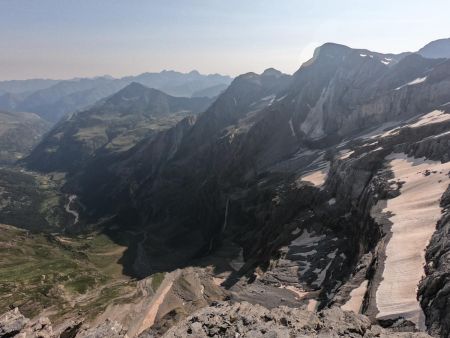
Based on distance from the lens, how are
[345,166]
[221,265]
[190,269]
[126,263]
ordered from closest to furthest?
[190,269]
[345,166]
[221,265]
[126,263]

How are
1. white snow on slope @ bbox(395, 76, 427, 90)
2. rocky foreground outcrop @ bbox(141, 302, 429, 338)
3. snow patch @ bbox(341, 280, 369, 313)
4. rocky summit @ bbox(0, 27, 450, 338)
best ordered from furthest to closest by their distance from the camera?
white snow on slope @ bbox(395, 76, 427, 90)
snow patch @ bbox(341, 280, 369, 313)
rocky summit @ bbox(0, 27, 450, 338)
rocky foreground outcrop @ bbox(141, 302, 429, 338)

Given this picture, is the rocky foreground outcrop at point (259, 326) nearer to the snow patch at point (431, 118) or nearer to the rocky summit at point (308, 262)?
the rocky summit at point (308, 262)

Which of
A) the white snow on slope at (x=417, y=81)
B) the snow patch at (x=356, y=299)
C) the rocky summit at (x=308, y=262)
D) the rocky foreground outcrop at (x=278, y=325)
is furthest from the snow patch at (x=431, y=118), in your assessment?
the rocky foreground outcrop at (x=278, y=325)

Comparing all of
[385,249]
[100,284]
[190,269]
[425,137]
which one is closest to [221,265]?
[190,269]

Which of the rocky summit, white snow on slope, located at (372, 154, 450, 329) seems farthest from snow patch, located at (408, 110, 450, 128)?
white snow on slope, located at (372, 154, 450, 329)

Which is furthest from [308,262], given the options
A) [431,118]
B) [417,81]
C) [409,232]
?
[417,81]

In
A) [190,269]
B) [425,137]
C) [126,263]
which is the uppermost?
[425,137]

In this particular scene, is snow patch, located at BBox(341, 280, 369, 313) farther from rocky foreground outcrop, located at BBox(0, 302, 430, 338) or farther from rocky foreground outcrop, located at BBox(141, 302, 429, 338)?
rocky foreground outcrop, located at BBox(141, 302, 429, 338)

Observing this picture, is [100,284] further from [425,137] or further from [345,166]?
[425,137]
